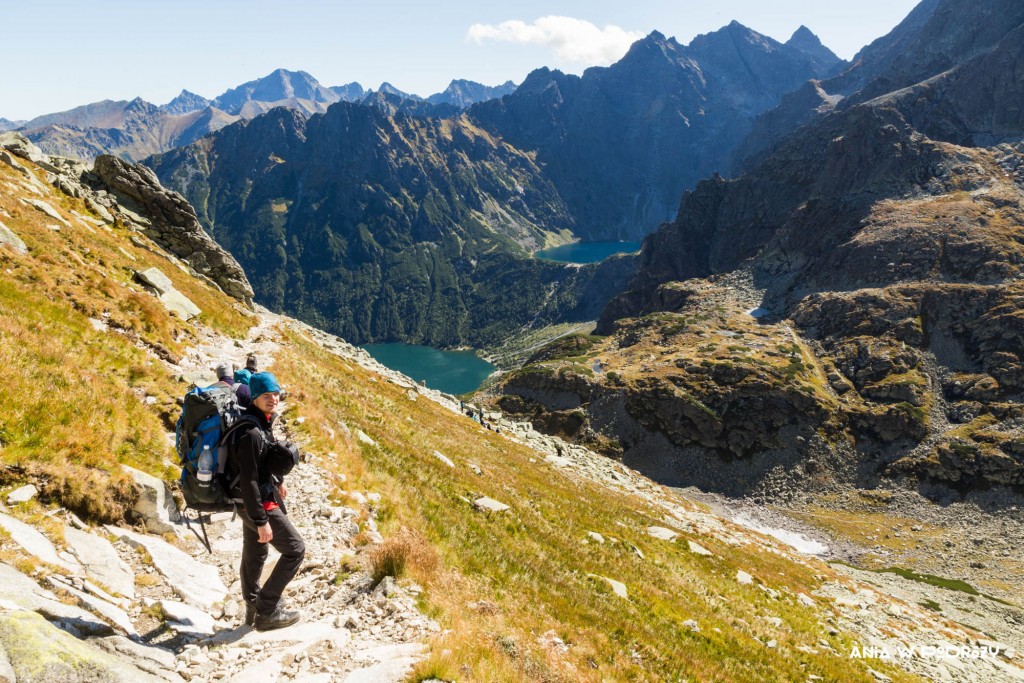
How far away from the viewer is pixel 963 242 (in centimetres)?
13175

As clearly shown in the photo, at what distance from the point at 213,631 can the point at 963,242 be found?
577 feet

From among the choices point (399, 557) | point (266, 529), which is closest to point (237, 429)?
point (266, 529)

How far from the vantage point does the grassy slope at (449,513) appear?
9320 mm

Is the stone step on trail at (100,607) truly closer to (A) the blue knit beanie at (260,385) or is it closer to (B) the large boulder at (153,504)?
(B) the large boulder at (153,504)

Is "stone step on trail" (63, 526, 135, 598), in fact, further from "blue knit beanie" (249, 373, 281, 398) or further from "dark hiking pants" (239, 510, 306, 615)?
"blue knit beanie" (249, 373, 281, 398)

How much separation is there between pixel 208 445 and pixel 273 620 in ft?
10.3

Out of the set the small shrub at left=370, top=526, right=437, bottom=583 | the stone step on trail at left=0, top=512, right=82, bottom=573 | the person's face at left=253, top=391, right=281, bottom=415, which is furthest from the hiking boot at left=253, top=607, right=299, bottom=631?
the person's face at left=253, top=391, right=281, bottom=415

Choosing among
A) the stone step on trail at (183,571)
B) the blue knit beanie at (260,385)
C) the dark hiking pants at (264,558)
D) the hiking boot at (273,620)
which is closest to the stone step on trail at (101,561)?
the stone step on trail at (183,571)

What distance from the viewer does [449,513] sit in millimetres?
15758

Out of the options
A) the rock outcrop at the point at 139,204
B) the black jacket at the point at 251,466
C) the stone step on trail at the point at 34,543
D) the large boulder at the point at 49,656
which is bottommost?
the stone step on trail at the point at 34,543

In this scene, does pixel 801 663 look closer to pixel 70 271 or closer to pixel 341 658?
pixel 341 658

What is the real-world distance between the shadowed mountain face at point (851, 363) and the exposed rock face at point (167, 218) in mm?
68704

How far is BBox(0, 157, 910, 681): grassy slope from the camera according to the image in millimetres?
9320

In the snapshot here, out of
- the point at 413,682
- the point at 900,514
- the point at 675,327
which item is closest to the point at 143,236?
the point at 413,682
